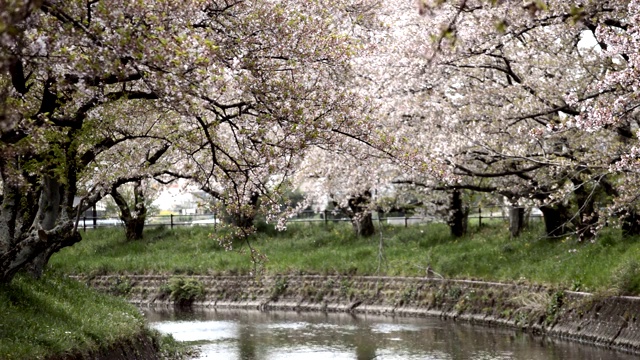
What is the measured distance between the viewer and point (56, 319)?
13469mm

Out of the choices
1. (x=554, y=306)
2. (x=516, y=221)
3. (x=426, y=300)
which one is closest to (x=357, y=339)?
(x=426, y=300)

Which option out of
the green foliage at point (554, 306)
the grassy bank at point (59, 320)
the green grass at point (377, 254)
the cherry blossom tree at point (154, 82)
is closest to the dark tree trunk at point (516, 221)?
the green grass at point (377, 254)

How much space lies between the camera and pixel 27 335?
1198 centimetres

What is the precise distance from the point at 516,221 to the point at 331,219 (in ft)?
36.6

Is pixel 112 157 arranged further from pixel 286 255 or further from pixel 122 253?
pixel 122 253

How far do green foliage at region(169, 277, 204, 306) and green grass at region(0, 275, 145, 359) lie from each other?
1339 cm

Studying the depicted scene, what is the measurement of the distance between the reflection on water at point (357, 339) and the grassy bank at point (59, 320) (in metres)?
3.30

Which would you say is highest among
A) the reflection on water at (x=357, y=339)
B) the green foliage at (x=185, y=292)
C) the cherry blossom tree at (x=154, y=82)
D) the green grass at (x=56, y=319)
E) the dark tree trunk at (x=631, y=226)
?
the cherry blossom tree at (x=154, y=82)

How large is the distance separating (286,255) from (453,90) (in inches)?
430

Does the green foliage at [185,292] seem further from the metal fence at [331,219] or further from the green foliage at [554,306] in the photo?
the green foliage at [554,306]

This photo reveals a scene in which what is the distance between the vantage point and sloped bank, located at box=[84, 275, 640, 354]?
1892 centimetres

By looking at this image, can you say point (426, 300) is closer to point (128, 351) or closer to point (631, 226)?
point (631, 226)

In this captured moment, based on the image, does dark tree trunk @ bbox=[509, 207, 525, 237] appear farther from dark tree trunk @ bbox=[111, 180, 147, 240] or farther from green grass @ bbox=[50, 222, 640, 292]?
dark tree trunk @ bbox=[111, 180, 147, 240]

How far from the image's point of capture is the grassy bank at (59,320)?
1180 cm
